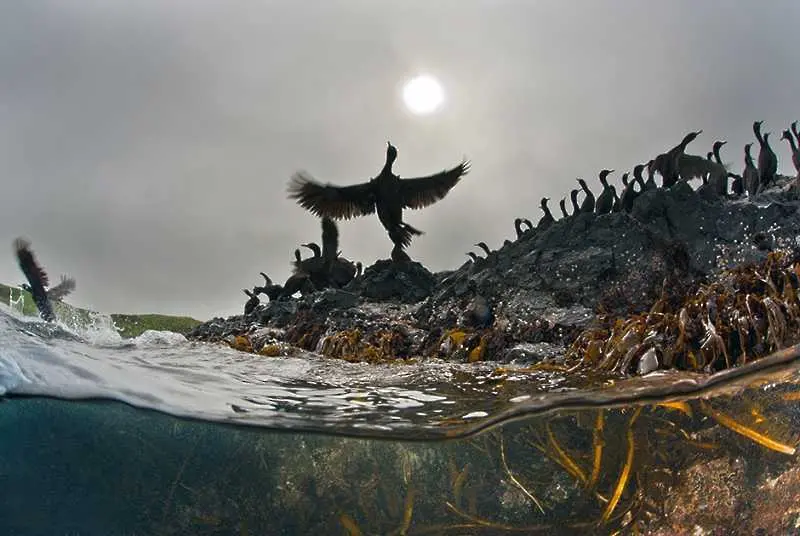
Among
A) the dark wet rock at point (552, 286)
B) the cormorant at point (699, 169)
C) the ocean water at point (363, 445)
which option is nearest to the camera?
the ocean water at point (363, 445)

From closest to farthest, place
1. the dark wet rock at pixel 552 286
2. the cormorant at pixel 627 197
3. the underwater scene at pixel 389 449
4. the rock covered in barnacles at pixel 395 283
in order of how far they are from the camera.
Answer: the underwater scene at pixel 389 449, the dark wet rock at pixel 552 286, the cormorant at pixel 627 197, the rock covered in barnacles at pixel 395 283

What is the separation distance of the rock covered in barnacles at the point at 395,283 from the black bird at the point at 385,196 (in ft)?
2.39

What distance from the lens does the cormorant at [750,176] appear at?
755 inches

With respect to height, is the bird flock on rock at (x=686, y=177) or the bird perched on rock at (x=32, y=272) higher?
the bird flock on rock at (x=686, y=177)

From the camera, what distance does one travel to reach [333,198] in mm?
18875

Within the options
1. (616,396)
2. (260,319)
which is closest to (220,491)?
(616,396)

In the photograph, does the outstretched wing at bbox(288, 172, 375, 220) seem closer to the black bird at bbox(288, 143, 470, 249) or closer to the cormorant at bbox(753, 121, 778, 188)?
the black bird at bbox(288, 143, 470, 249)

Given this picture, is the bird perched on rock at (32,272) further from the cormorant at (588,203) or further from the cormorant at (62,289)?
the cormorant at (588,203)

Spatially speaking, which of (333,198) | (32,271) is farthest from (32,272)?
(333,198)

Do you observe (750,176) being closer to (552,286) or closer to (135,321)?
(552,286)

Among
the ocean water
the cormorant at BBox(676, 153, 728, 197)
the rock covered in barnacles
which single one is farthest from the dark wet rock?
the ocean water

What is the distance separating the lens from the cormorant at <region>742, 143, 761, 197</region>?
1917cm

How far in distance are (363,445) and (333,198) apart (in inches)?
504

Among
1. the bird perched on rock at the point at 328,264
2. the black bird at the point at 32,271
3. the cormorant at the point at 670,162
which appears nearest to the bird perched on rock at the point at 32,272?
the black bird at the point at 32,271
